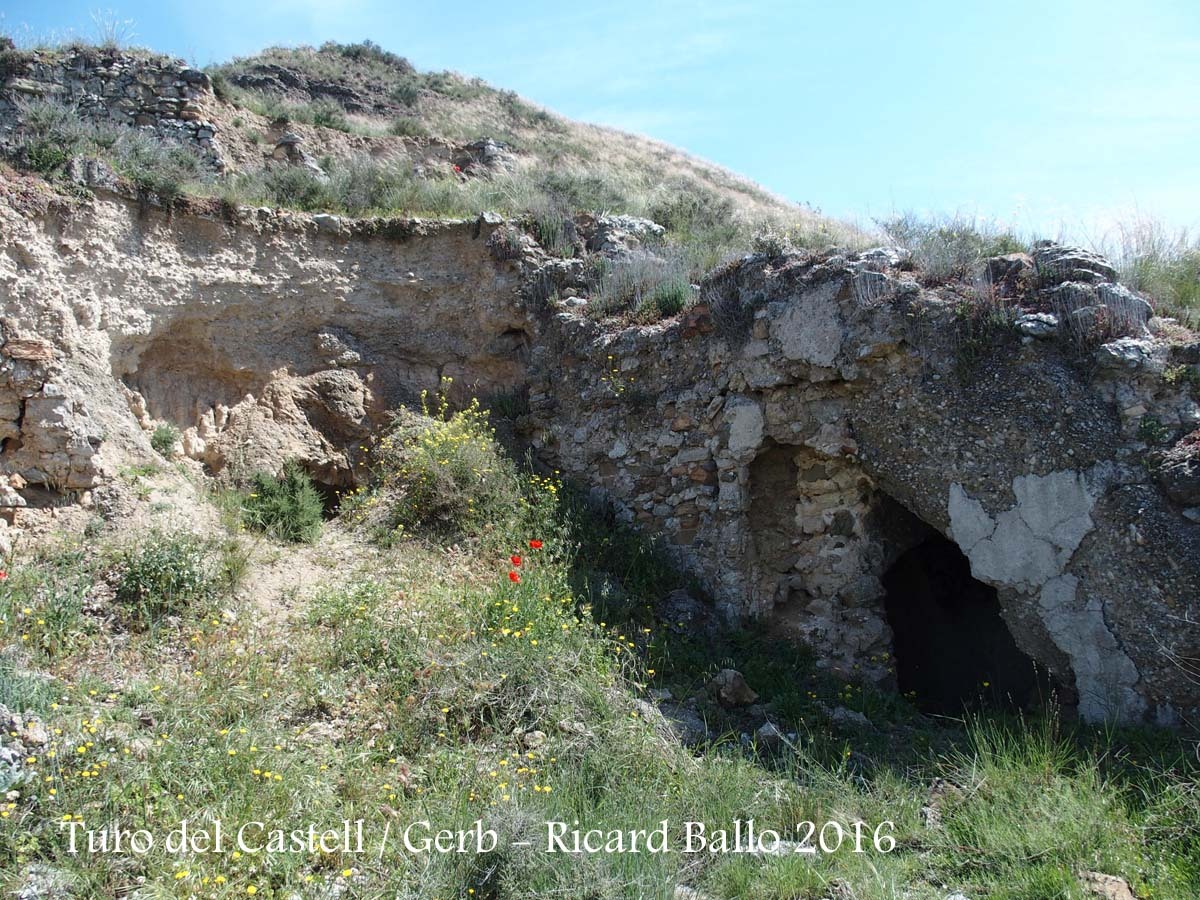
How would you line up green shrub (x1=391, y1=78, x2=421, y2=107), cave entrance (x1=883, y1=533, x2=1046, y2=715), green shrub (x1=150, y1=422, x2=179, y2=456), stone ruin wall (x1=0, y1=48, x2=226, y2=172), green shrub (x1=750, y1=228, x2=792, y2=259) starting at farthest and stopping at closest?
green shrub (x1=391, y1=78, x2=421, y2=107)
stone ruin wall (x1=0, y1=48, x2=226, y2=172)
green shrub (x1=750, y1=228, x2=792, y2=259)
green shrub (x1=150, y1=422, x2=179, y2=456)
cave entrance (x1=883, y1=533, x2=1046, y2=715)

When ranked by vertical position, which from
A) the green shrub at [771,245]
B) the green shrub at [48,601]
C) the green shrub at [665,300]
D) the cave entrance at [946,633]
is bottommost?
the cave entrance at [946,633]

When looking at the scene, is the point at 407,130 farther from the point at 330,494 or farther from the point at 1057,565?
the point at 1057,565

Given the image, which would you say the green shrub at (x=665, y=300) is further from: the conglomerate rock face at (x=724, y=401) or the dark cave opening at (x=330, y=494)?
the dark cave opening at (x=330, y=494)

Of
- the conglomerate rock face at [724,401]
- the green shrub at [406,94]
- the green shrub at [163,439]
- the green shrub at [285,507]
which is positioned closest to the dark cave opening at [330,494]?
the conglomerate rock face at [724,401]

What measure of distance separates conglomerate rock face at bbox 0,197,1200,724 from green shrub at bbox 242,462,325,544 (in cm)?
31

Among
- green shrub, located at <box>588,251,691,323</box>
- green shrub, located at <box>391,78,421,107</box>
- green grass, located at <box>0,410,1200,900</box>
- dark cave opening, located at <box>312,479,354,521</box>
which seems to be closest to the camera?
green grass, located at <box>0,410,1200,900</box>

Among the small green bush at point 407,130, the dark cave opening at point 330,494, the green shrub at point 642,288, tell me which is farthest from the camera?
the small green bush at point 407,130

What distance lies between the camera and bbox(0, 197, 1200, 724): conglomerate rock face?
18.6 ft

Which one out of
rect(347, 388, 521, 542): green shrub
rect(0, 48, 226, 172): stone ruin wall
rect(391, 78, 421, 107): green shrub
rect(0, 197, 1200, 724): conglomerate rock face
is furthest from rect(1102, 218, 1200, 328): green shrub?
rect(391, 78, 421, 107): green shrub

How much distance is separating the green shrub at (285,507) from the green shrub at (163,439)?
2.41ft

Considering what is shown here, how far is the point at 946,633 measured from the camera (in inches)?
295

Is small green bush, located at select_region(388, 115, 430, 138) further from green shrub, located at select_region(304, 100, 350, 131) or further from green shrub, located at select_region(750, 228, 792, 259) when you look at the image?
green shrub, located at select_region(750, 228, 792, 259)

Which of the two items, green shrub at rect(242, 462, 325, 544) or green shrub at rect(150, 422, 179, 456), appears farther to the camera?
green shrub at rect(150, 422, 179, 456)

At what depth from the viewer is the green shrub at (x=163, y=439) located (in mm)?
7246
